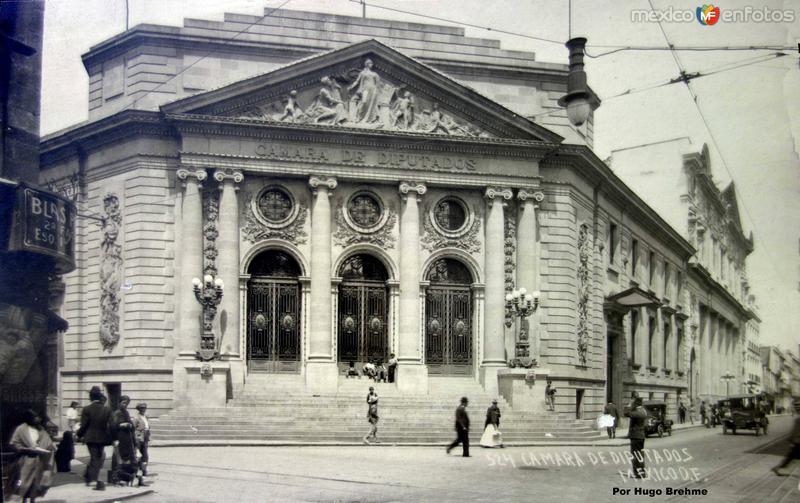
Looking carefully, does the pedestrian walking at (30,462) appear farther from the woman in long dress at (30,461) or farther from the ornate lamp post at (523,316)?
the ornate lamp post at (523,316)

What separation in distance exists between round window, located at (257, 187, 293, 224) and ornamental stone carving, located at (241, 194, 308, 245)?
0.29 metres

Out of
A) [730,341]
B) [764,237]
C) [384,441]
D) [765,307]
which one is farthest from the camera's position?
[730,341]

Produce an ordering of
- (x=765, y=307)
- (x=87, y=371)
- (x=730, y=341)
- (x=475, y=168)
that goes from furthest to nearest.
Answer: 1. (x=730, y=341)
2. (x=475, y=168)
3. (x=87, y=371)
4. (x=765, y=307)

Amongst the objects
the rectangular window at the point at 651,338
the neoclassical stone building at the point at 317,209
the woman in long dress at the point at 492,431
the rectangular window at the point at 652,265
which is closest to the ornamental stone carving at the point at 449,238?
the neoclassical stone building at the point at 317,209

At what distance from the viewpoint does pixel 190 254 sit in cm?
3172

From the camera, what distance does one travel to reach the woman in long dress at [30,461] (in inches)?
470

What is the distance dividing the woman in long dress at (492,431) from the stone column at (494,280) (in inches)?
288

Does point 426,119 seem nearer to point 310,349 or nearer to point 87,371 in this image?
point 310,349

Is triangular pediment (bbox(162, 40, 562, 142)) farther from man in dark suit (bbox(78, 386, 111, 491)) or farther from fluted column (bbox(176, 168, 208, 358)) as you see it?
man in dark suit (bbox(78, 386, 111, 491))

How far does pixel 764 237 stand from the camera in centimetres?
1733

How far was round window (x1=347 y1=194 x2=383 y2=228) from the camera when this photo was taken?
34.2 meters

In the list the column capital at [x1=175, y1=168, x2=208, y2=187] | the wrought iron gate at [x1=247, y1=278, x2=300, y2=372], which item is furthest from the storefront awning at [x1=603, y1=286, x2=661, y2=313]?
the column capital at [x1=175, y1=168, x2=208, y2=187]

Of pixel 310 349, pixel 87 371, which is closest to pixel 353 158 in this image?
pixel 310 349

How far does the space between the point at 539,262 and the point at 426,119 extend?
7.29 metres
